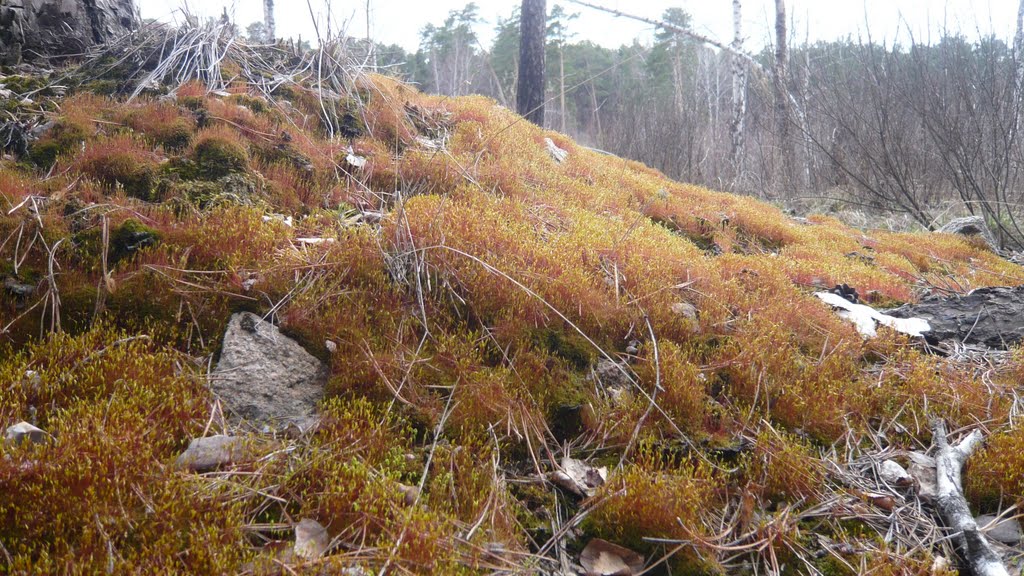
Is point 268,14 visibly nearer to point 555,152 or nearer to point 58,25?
point 58,25

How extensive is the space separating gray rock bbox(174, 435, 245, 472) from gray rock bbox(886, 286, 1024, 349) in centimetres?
451

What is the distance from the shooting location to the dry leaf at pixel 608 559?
6.77 feet

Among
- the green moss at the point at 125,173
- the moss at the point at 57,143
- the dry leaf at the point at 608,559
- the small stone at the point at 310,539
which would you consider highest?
the moss at the point at 57,143

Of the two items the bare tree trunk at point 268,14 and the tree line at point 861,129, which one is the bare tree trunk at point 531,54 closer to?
the tree line at point 861,129

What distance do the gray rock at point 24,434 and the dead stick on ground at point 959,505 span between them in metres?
3.47

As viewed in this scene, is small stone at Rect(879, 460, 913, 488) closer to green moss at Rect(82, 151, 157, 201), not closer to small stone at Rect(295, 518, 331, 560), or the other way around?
small stone at Rect(295, 518, 331, 560)

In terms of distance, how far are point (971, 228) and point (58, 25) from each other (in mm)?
11947

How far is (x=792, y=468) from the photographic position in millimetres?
2479

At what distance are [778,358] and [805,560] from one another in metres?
1.32

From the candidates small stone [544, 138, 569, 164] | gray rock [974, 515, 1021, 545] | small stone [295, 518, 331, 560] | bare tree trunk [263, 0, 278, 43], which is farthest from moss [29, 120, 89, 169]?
bare tree trunk [263, 0, 278, 43]

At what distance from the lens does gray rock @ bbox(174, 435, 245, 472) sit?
6.64 feet

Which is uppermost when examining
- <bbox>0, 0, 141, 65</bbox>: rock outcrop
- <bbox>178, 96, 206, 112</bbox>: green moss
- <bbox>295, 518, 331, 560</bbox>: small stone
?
<bbox>0, 0, 141, 65</bbox>: rock outcrop

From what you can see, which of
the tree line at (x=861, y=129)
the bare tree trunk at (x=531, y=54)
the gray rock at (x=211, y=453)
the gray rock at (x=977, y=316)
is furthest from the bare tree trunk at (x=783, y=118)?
the gray rock at (x=211, y=453)

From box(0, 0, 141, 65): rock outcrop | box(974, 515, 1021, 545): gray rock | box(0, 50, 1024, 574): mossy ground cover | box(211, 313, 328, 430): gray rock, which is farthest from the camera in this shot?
box(0, 0, 141, 65): rock outcrop
